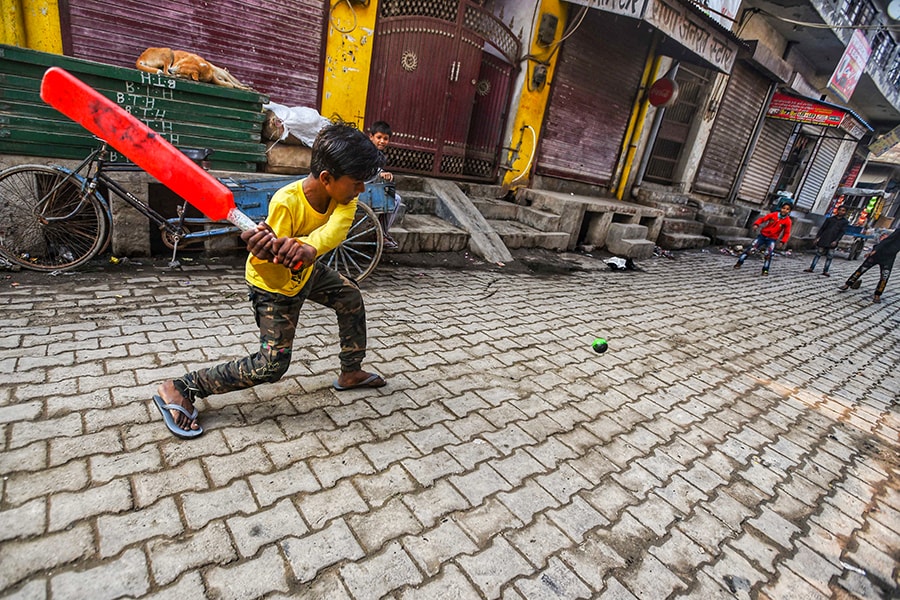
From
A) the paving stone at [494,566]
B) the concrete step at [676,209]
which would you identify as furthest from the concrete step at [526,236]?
the paving stone at [494,566]

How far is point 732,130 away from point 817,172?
8687 mm

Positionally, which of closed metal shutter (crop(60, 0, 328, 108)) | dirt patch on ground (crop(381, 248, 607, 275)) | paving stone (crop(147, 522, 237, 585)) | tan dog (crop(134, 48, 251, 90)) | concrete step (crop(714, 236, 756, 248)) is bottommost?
dirt patch on ground (crop(381, 248, 607, 275))

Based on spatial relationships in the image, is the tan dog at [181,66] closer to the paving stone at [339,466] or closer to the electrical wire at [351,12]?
the electrical wire at [351,12]

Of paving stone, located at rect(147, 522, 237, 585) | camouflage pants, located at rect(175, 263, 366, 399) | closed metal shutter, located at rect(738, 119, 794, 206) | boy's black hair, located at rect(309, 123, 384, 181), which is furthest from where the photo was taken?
closed metal shutter, located at rect(738, 119, 794, 206)

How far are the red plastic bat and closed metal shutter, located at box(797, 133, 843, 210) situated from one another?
2275 centimetres

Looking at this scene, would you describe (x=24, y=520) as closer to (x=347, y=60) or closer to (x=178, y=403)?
(x=178, y=403)

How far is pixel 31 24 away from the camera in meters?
4.85

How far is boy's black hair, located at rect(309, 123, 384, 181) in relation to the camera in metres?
2.08

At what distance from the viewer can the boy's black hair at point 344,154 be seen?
208 centimetres

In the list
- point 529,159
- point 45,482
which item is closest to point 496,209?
point 529,159

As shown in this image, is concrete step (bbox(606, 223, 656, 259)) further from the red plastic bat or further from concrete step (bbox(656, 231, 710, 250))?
the red plastic bat

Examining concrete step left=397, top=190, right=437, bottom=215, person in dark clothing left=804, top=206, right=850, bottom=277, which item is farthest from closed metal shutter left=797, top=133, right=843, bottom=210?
concrete step left=397, top=190, right=437, bottom=215

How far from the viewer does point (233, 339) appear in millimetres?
3412

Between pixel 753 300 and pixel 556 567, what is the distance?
752cm
